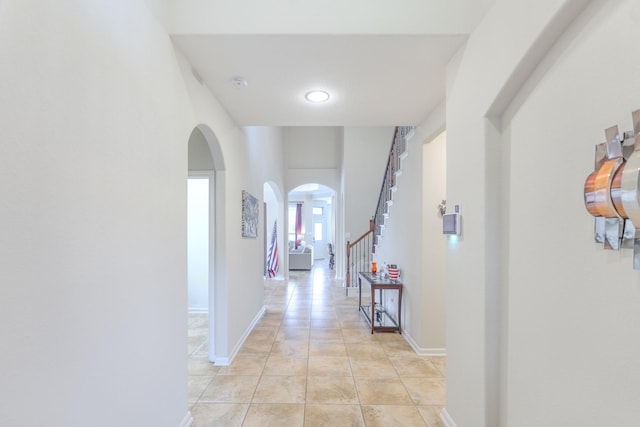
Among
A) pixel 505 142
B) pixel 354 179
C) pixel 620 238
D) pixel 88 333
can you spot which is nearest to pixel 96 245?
pixel 88 333

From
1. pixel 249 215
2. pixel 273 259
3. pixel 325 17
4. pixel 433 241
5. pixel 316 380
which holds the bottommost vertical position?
Answer: pixel 316 380

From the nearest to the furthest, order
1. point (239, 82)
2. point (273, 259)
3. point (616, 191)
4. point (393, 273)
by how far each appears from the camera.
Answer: point (616, 191), point (239, 82), point (393, 273), point (273, 259)

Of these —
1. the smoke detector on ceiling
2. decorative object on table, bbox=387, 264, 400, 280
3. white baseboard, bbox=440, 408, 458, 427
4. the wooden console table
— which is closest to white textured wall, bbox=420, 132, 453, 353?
the wooden console table

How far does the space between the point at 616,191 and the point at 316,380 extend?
2.68 metres

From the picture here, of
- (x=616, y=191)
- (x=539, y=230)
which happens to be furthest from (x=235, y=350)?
(x=616, y=191)

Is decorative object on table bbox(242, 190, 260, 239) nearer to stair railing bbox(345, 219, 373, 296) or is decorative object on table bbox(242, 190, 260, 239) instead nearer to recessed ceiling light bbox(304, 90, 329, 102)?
recessed ceiling light bbox(304, 90, 329, 102)

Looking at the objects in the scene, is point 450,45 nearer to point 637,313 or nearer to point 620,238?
point 620,238

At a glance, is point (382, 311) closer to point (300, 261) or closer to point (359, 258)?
point (359, 258)

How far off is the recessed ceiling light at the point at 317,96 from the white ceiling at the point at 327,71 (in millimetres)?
54

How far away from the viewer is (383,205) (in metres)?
5.57

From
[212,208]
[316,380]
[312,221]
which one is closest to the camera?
[316,380]

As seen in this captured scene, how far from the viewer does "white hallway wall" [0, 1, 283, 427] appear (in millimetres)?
944

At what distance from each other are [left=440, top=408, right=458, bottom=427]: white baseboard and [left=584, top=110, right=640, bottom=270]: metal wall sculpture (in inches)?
67.3

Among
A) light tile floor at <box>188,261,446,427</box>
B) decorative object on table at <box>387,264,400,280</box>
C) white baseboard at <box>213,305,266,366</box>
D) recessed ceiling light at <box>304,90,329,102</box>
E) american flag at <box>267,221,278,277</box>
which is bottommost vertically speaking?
light tile floor at <box>188,261,446,427</box>
